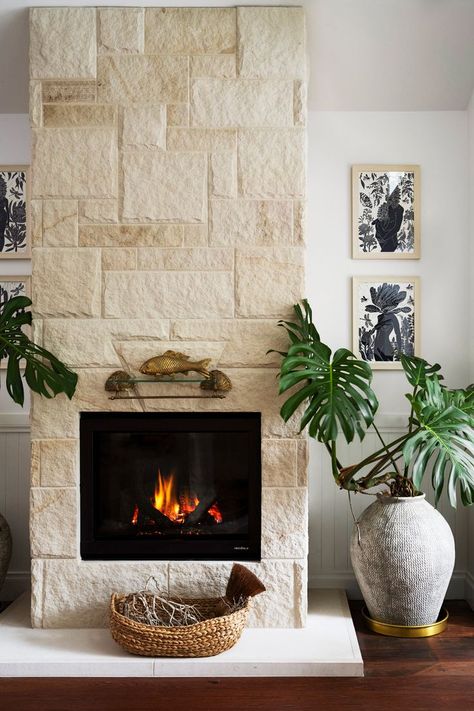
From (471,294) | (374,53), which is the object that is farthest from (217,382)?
(374,53)

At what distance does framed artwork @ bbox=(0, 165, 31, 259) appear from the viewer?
11.5 feet

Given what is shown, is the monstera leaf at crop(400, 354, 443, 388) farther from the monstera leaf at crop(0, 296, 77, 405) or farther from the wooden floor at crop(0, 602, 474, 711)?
the monstera leaf at crop(0, 296, 77, 405)

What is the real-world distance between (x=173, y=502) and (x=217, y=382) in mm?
553

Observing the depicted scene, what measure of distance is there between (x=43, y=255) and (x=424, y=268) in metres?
1.77

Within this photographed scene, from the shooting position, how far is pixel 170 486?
3.05 meters

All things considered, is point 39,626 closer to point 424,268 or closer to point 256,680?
point 256,680

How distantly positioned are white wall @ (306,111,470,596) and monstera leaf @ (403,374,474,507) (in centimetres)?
64

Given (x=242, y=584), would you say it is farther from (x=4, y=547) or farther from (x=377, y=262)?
(x=377, y=262)

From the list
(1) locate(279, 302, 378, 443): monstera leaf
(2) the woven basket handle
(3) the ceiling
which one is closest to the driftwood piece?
(2) the woven basket handle

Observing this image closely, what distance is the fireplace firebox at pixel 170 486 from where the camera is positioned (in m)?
3.00

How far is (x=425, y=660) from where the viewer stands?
272 centimetres

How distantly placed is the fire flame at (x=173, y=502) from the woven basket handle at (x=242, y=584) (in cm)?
25

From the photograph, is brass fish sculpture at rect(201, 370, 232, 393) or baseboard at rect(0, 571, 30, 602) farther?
baseboard at rect(0, 571, 30, 602)

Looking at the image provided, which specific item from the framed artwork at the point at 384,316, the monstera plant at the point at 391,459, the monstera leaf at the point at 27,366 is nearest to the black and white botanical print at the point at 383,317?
the framed artwork at the point at 384,316
